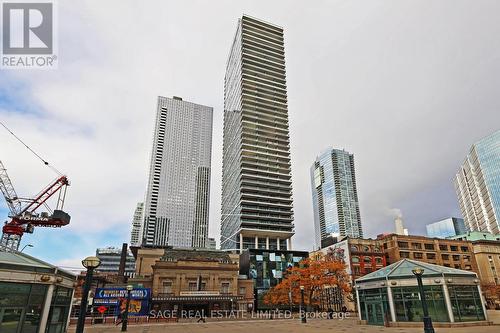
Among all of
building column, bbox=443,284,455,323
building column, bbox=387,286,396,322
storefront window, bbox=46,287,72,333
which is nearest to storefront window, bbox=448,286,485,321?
building column, bbox=443,284,455,323

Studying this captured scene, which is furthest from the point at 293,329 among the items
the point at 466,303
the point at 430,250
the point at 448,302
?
the point at 430,250

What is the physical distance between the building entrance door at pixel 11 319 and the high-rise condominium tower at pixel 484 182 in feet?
609

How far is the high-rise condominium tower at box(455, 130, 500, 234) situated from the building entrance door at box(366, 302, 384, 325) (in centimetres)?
15604

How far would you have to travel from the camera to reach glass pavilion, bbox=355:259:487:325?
27547 mm

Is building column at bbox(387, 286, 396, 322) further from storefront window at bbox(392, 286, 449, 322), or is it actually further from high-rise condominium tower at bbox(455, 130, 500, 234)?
high-rise condominium tower at bbox(455, 130, 500, 234)

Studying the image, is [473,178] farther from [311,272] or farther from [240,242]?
[311,272]

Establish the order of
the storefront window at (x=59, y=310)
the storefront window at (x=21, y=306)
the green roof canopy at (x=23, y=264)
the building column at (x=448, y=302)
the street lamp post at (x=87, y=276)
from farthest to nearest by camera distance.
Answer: the building column at (x=448, y=302), the storefront window at (x=59, y=310), the green roof canopy at (x=23, y=264), the storefront window at (x=21, y=306), the street lamp post at (x=87, y=276)

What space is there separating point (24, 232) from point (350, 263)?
81386 millimetres

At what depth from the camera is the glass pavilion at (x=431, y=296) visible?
27.5 meters

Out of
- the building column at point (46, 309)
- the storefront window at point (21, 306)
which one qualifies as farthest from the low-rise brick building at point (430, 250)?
the storefront window at point (21, 306)

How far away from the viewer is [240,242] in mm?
117125

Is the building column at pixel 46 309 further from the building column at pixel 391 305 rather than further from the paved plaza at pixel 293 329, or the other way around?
the building column at pixel 391 305

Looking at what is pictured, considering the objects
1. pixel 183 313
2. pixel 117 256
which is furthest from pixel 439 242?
pixel 117 256

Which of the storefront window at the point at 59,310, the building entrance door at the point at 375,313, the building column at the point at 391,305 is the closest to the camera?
the storefront window at the point at 59,310
